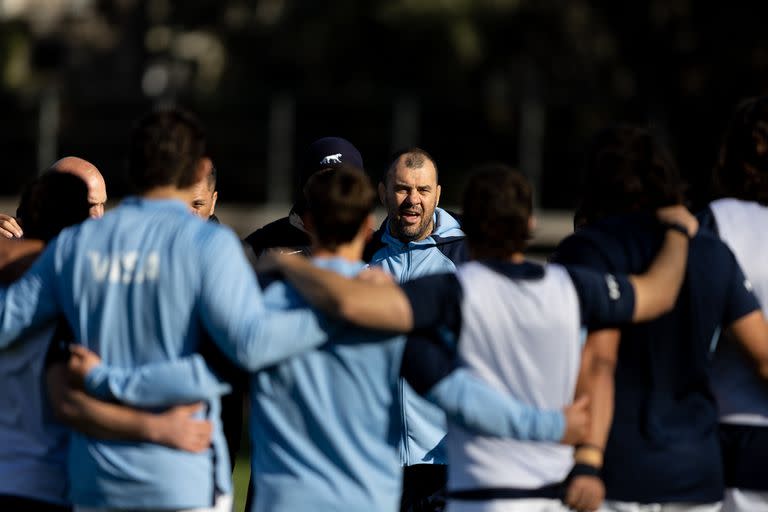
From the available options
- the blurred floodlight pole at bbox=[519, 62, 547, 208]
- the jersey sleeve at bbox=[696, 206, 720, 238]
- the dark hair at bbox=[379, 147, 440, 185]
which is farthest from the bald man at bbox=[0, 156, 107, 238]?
the blurred floodlight pole at bbox=[519, 62, 547, 208]

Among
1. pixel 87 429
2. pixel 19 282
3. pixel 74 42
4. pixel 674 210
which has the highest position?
pixel 74 42

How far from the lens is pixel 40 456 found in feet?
13.7

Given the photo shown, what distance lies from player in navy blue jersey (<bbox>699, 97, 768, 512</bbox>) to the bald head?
2.08 meters

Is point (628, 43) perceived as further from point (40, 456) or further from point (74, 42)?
point (40, 456)

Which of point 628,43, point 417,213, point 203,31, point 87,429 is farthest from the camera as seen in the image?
point 203,31

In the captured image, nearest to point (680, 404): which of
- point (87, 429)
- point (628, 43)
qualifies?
point (87, 429)

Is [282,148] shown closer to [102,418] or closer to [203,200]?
[203,200]

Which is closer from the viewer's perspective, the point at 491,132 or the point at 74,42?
the point at 491,132

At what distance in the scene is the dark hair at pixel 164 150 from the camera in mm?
3990

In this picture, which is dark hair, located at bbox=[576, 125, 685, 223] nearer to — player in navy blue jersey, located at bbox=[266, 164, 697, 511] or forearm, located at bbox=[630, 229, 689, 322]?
forearm, located at bbox=[630, 229, 689, 322]

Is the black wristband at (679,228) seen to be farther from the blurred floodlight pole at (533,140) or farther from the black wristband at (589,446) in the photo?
the blurred floodlight pole at (533,140)

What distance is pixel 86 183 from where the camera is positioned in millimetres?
4605

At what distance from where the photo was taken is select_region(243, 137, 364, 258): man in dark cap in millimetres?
6211

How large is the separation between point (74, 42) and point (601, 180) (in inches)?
1073
